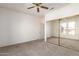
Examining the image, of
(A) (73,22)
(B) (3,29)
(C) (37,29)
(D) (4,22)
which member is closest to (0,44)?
(B) (3,29)

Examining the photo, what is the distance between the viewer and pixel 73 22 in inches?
249

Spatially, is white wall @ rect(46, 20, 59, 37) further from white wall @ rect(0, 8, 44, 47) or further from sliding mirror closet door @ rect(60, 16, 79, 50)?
white wall @ rect(0, 8, 44, 47)

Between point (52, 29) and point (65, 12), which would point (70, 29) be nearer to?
point (52, 29)

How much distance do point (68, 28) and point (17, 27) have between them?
476 cm

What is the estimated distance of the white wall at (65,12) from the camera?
3.70m

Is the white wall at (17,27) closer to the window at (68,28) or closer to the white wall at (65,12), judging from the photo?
the white wall at (65,12)

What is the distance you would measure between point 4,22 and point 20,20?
1200 millimetres

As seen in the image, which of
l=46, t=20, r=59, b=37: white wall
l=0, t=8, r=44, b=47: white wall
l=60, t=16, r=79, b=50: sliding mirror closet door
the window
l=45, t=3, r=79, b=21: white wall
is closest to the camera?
l=45, t=3, r=79, b=21: white wall

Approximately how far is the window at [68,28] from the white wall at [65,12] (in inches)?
77.6

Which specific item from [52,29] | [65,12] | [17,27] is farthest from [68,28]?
[17,27]

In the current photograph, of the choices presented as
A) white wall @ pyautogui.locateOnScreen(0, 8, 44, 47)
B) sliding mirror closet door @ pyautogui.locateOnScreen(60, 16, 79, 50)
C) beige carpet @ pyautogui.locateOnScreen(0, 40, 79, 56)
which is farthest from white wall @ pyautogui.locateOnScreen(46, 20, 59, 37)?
beige carpet @ pyautogui.locateOnScreen(0, 40, 79, 56)

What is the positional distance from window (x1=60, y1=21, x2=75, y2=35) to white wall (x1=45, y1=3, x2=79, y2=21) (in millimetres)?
1970

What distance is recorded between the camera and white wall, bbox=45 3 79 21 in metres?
3.70

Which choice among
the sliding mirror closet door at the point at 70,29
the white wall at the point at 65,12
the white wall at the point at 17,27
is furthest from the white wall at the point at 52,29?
the white wall at the point at 65,12
